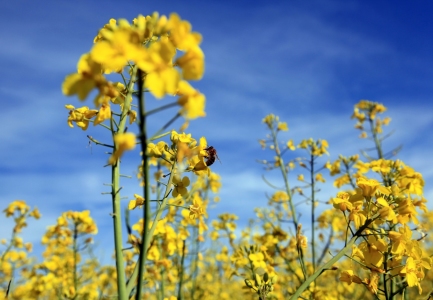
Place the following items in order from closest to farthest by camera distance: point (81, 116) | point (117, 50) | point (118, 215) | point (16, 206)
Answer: point (117, 50) → point (118, 215) → point (81, 116) → point (16, 206)

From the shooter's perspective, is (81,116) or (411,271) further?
(411,271)

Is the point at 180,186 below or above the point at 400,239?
above

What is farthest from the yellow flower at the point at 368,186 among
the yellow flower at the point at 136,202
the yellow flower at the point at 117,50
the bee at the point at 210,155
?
the yellow flower at the point at 117,50

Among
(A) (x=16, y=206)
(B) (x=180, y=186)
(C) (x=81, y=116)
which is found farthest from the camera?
(A) (x=16, y=206)

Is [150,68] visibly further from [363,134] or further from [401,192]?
[363,134]

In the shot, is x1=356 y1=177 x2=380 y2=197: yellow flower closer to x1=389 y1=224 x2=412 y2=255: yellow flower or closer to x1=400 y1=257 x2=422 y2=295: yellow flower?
x1=389 y1=224 x2=412 y2=255: yellow flower

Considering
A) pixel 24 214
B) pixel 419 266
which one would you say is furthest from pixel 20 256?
pixel 419 266

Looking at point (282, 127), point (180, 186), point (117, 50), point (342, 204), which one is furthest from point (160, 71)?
point (282, 127)

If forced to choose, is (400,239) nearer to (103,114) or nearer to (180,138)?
(180,138)

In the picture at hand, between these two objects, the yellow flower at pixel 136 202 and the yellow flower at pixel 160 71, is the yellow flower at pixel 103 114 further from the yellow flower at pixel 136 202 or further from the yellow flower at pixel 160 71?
the yellow flower at pixel 160 71

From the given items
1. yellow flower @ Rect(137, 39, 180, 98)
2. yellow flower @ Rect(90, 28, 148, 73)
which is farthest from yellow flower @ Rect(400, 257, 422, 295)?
yellow flower @ Rect(90, 28, 148, 73)
